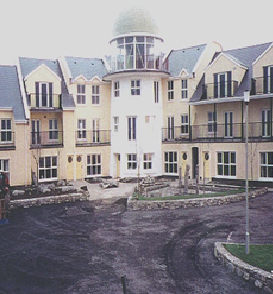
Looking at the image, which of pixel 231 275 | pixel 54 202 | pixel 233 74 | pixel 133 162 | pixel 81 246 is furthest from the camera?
pixel 133 162

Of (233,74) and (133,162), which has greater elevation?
(233,74)

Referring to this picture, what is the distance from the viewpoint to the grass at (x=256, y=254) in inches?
465

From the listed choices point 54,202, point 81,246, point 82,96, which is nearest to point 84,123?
point 82,96

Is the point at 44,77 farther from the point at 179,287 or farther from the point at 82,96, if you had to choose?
the point at 179,287

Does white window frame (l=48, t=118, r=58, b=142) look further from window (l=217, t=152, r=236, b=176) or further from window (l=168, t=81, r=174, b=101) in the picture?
window (l=217, t=152, r=236, b=176)

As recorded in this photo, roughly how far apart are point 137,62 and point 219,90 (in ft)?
22.6

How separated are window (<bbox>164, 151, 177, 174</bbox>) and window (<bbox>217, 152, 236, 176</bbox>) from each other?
4.37 m

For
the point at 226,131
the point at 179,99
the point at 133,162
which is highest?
the point at 179,99

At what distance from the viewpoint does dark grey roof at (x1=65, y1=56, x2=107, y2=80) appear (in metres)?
34.7

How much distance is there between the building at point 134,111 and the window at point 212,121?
3.6 inches

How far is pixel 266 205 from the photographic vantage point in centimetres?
2162

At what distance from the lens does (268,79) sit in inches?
1110

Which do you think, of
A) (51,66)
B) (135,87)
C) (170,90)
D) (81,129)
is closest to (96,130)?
(81,129)

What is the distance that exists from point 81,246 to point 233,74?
2009 centimetres
